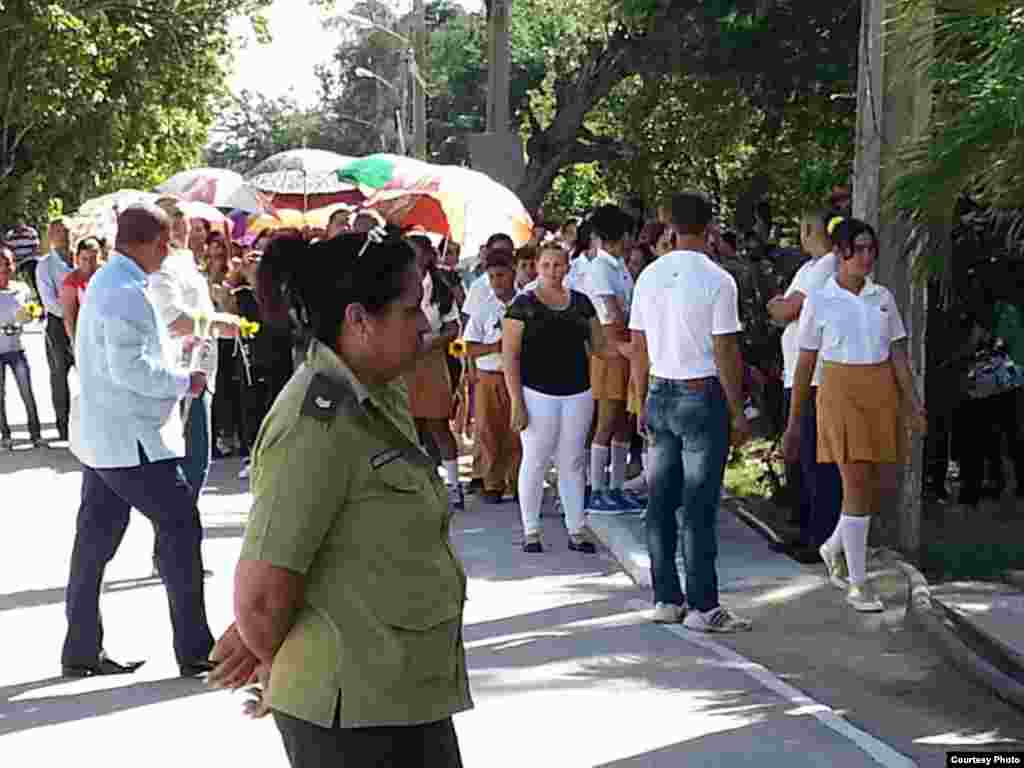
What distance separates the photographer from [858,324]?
29.8 ft

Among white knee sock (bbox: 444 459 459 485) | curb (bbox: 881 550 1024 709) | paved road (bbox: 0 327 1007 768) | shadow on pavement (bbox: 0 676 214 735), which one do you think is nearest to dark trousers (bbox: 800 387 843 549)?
curb (bbox: 881 550 1024 709)

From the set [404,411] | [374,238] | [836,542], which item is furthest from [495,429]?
[374,238]

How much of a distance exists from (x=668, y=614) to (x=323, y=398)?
5322 mm

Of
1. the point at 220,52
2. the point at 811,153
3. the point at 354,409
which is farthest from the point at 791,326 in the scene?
the point at 220,52

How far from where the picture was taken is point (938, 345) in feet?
39.4

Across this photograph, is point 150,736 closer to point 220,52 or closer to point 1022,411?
point 1022,411

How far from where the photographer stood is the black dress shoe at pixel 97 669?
7734 millimetres

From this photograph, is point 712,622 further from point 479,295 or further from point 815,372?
point 479,295

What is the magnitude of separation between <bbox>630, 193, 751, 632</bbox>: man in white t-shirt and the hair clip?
15.0ft

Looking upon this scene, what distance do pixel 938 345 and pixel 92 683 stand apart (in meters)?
6.54

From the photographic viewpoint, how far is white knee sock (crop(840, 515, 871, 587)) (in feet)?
29.9

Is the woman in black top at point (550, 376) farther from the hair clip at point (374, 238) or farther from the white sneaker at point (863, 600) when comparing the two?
the hair clip at point (374, 238)

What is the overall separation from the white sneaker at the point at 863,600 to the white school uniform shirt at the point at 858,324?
1155mm

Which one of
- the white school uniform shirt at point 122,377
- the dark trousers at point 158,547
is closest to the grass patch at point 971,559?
the dark trousers at point 158,547
